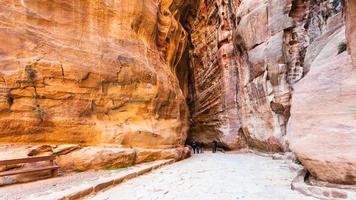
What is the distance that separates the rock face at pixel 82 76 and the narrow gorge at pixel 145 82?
0.03 metres

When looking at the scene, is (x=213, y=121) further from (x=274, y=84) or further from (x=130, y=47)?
(x=130, y=47)

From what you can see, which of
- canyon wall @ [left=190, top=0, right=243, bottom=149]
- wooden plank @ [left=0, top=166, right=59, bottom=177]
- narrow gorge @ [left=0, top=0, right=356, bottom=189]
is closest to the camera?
narrow gorge @ [left=0, top=0, right=356, bottom=189]

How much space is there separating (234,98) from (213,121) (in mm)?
3902

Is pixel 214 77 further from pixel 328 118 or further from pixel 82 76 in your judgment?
pixel 328 118

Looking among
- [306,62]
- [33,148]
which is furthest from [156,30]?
[33,148]

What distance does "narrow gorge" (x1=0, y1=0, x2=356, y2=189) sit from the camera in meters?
5.61

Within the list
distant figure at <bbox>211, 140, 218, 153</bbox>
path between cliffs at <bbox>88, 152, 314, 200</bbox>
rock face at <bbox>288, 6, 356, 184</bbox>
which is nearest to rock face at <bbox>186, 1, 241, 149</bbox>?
distant figure at <bbox>211, 140, 218, 153</bbox>

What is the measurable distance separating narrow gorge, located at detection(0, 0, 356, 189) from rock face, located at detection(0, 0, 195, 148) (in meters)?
0.03

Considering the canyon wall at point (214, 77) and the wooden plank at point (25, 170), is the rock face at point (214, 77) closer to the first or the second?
the canyon wall at point (214, 77)

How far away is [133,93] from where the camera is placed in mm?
11289

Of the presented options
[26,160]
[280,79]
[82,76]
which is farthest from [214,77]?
[26,160]

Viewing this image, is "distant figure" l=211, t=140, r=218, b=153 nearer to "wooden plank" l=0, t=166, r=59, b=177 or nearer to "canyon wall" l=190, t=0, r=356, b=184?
"canyon wall" l=190, t=0, r=356, b=184

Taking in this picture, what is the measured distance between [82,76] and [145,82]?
3.05 m

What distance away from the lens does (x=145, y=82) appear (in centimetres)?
1180
